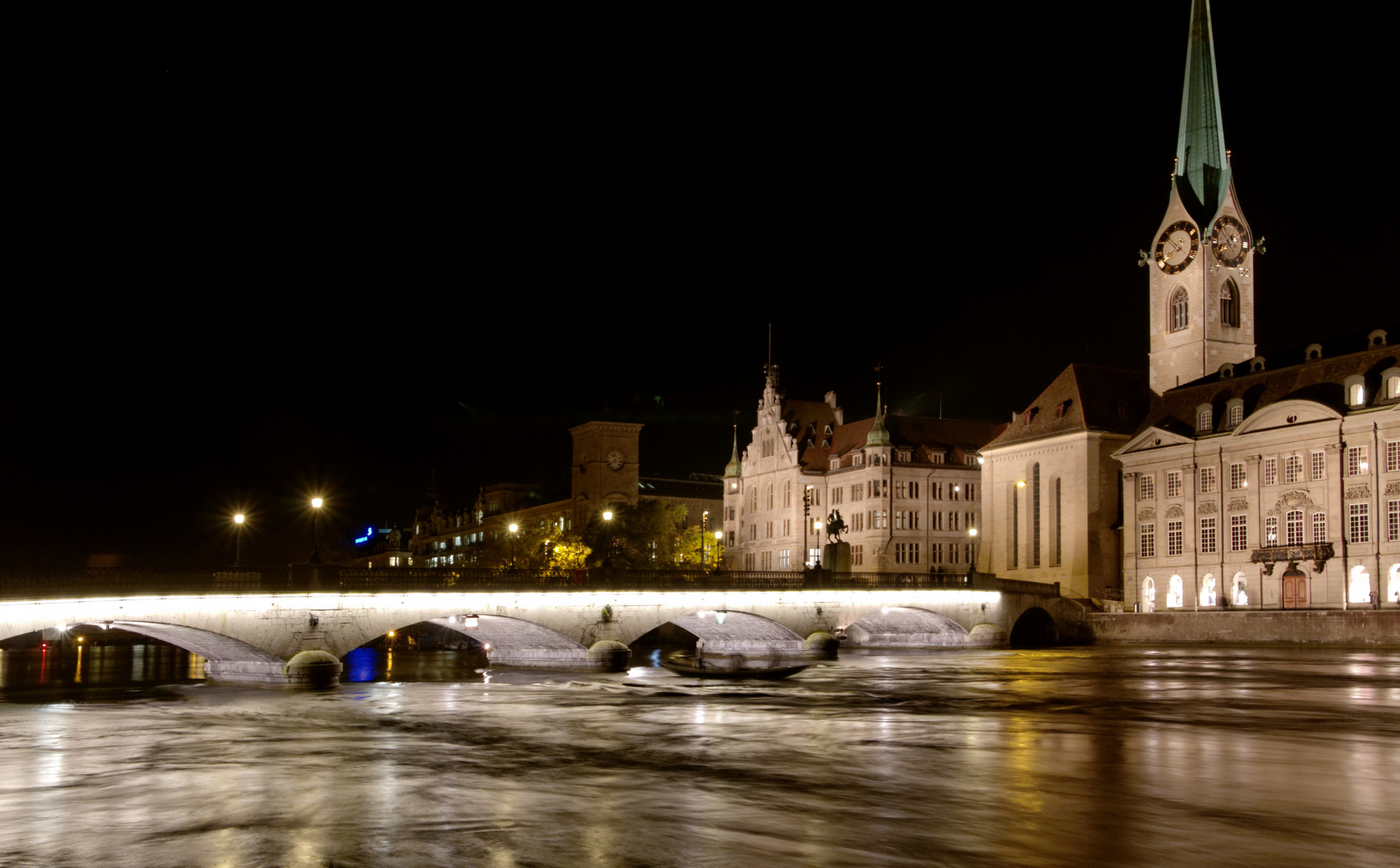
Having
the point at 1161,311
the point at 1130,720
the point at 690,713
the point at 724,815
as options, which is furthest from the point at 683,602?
the point at 1161,311

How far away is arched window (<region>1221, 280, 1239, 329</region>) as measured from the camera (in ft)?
355

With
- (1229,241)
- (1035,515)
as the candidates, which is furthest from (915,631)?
(1229,241)

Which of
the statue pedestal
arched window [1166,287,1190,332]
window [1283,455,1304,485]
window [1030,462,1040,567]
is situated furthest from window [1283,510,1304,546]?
arched window [1166,287,1190,332]

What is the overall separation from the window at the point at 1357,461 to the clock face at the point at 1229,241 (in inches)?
1214

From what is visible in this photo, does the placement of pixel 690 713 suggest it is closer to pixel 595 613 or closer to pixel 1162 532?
pixel 595 613

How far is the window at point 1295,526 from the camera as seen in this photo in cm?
8406

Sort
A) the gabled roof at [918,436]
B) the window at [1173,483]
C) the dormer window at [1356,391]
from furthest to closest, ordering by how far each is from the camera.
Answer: the gabled roof at [918,436] → the window at [1173,483] → the dormer window at [1356,391]

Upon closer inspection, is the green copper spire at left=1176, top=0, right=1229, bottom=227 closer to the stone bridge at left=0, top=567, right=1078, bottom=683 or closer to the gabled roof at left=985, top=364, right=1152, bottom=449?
the gabled roof at left=985, top=364, right=1152, bottom=449

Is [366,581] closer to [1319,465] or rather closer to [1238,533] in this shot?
[1319,465]

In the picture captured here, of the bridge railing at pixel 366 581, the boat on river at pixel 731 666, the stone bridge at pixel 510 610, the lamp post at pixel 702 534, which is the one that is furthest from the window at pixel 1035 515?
the boat on river at pixel 731 666

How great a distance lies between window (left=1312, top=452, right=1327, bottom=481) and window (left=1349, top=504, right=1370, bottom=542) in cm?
269

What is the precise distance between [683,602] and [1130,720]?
31.9 metres

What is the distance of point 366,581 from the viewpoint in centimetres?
5538

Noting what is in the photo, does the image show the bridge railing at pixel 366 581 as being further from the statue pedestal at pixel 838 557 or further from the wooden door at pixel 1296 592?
the wooden door at pixel 1296 592
